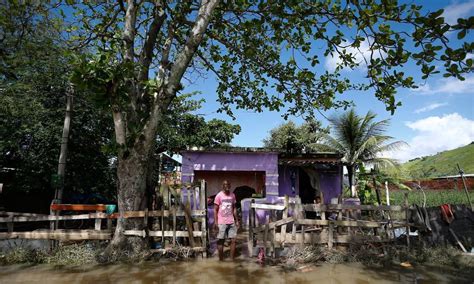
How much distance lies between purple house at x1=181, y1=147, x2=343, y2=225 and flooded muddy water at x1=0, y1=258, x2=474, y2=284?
4.84m

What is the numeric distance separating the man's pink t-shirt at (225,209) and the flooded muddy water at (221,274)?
0.95 m

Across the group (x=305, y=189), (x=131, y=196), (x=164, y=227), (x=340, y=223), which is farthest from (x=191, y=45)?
(x=305, y=189)

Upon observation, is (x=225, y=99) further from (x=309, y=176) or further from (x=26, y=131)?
(x=26, y=131)

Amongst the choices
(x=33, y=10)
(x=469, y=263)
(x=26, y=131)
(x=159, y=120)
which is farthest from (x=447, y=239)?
(x=26, y=131)

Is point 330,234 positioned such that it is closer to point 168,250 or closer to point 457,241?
point 457,241

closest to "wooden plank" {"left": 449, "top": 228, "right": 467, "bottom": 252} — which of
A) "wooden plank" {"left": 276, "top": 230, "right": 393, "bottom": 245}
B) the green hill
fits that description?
"wooden plank" {"left": 276, "top": 230, "right": 393, "bottom": 245}

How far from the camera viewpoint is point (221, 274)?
605cm

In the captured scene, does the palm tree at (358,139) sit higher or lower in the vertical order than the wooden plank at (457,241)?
higher

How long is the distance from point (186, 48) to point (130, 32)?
5.10 ft

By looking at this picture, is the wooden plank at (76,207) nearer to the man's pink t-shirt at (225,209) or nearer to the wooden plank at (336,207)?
the man's pink t-shirt at (225,209)

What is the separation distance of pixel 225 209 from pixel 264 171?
6564mm

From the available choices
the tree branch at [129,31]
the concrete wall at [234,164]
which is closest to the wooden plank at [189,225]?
the tree branch at [129,31]

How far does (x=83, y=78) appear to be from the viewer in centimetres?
573

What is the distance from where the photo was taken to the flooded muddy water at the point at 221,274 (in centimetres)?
569
